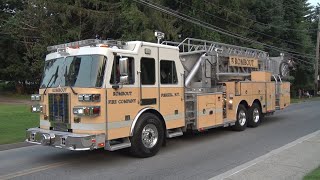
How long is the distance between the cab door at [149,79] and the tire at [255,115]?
20.4ft

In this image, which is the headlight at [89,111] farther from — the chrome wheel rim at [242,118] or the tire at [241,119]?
the chrome wheel rim at [242,118]

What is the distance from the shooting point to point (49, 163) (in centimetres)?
916

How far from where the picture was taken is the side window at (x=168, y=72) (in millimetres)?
10391

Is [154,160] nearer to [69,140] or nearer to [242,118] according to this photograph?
[69,140]

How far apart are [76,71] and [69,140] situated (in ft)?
5.47

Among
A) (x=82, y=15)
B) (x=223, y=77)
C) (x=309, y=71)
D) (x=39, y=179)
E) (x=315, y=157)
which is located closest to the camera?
(x=39, y=179)

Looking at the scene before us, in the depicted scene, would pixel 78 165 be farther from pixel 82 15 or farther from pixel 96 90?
pixel 82 15

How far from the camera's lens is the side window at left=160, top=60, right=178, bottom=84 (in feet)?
34.1

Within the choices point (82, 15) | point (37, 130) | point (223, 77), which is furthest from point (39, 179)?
point (82, 15)

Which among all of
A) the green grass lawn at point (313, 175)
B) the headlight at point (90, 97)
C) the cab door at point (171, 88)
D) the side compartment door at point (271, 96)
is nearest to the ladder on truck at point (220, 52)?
the side compartment door at point (271, 96)

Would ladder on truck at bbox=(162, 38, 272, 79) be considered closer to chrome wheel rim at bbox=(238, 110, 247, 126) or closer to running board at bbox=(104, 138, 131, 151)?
chrome wheel rim at bbox=(238, 110, 247, 126)

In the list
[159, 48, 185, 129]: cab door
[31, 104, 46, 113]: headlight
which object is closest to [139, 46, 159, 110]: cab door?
[159, 48, 185, 129]: cab door

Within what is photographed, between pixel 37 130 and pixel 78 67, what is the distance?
6.14 feet

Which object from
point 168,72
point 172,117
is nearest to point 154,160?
point 172,117
